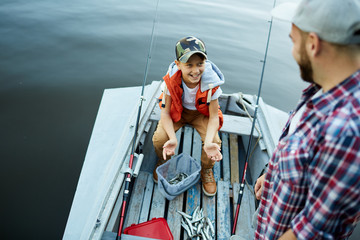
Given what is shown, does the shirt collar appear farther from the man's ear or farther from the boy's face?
the boy's face

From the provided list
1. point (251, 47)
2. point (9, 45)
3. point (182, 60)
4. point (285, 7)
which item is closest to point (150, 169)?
point (182, 60)

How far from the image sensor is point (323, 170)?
0.98m

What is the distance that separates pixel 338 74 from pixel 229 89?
5.46 m

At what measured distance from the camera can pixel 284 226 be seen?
1.27 m

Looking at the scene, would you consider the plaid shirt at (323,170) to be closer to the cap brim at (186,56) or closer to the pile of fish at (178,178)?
the cap brim at (186,56)

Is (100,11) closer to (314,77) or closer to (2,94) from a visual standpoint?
(2,94)

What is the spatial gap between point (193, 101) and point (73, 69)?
163 inches

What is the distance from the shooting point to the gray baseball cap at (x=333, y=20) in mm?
965

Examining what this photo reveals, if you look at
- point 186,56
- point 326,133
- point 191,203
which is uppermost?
point 326,133

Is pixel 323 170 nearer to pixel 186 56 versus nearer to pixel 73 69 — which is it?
pixel 186 56

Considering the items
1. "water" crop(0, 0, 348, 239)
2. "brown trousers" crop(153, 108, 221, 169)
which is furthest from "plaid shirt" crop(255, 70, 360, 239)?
"water" crop(0, 0, 348, 239)

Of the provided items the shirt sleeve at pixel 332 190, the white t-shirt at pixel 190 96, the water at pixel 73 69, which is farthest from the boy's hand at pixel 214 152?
the water at pixel 73 69

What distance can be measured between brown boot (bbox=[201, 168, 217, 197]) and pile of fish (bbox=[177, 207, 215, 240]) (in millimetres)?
263

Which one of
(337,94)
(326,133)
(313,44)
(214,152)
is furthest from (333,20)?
Result: (214,152)
